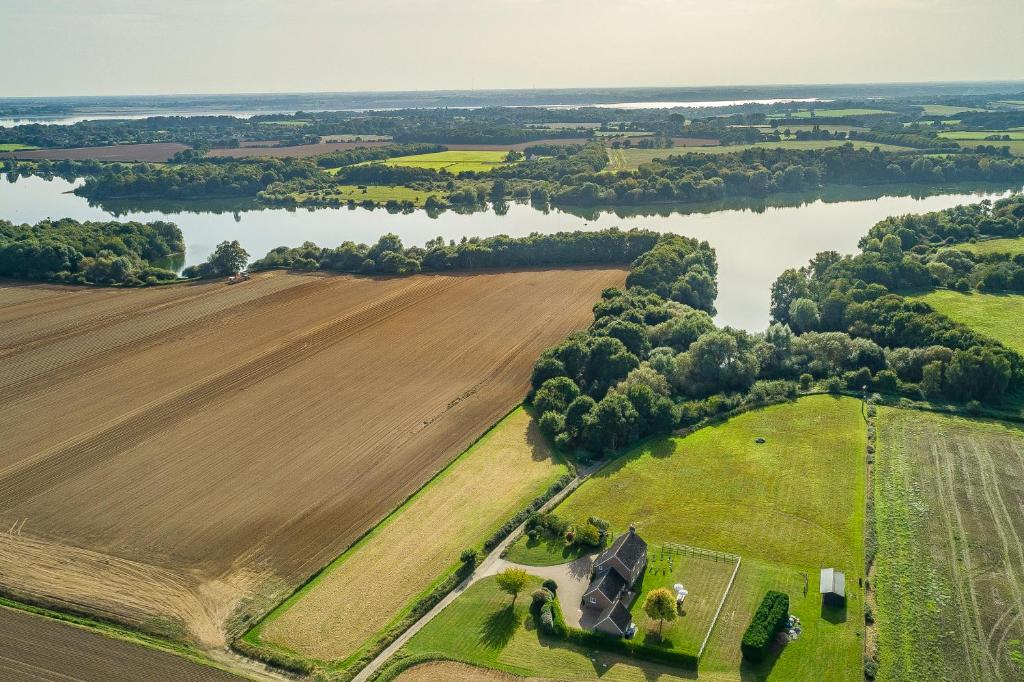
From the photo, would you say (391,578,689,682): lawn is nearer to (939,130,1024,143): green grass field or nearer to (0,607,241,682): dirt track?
(0,607,241,682): dirt track

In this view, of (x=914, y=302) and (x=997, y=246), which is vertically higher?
(x=997, y=246)

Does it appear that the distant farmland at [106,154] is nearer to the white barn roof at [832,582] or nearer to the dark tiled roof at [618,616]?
the dark tiled roof at [618,616]

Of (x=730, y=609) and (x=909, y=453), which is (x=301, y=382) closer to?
(x=730, y=609)

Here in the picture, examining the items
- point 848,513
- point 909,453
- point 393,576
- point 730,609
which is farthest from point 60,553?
point 909,453

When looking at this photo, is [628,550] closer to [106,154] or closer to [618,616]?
[618,616]

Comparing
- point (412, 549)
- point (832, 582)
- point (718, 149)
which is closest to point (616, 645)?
point (832, 582)

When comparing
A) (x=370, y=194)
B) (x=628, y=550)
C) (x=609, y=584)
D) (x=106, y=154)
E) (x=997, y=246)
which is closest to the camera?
(x=609, y=584)

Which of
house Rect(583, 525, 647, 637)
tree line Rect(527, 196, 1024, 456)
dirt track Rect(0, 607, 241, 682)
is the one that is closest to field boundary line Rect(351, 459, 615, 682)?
tree line Rect(527, 196, 1024, 456)
